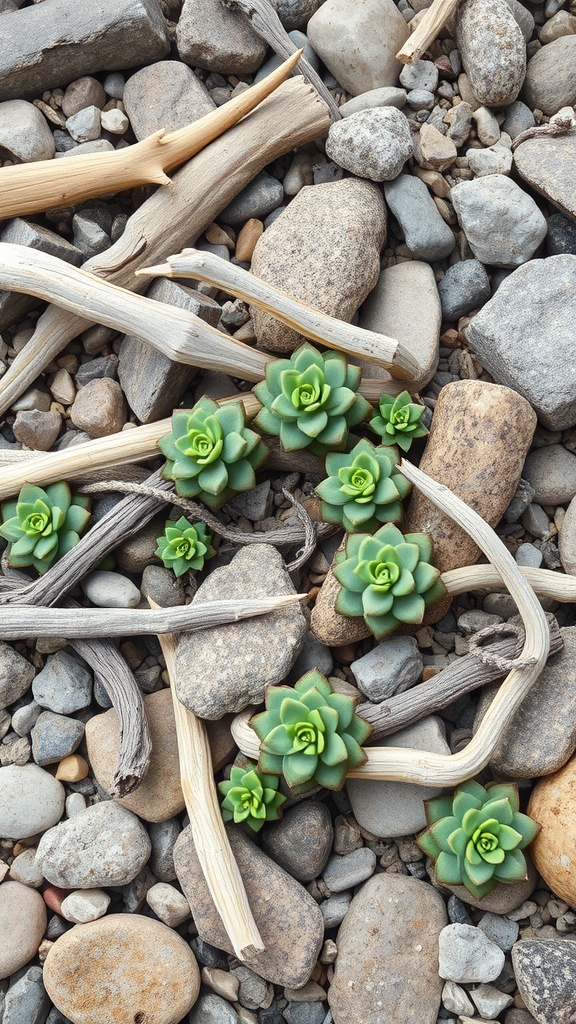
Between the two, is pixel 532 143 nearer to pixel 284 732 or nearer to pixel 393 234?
pixel 393 234

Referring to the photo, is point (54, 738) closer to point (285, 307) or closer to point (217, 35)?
point (285, 307)

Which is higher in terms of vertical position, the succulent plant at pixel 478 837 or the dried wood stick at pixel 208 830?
the dried wood stick at pixel 208 830


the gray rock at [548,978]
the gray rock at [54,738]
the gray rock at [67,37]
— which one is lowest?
the gray rock at [548,978]

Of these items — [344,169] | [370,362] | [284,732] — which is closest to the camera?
[284,732]

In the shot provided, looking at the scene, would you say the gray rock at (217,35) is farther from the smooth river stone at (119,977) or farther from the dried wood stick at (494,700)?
the smooth river stone at (119,977)

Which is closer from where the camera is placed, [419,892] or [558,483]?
[419,892]

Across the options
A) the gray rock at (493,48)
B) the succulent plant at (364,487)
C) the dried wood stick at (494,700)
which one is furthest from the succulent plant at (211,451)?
the gray rock at (493,48)

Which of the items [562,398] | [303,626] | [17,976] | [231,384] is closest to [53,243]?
[231,384]
